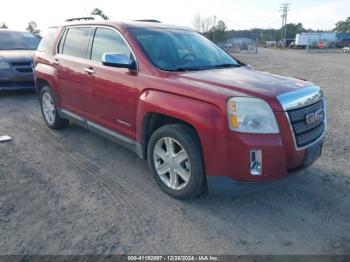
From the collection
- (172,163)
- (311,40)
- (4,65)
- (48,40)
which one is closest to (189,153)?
(172,163)

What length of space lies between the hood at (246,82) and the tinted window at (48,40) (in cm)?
317

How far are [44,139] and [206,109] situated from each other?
347cm

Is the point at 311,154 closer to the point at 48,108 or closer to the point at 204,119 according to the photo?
the point at 204,119

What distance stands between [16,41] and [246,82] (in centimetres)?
898

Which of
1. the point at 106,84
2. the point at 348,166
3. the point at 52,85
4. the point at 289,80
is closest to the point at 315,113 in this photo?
the point at 289,80

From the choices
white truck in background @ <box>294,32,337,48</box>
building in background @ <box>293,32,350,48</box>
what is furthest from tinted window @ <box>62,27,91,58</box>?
white truck in background @ <box>294,32,337,48</box>

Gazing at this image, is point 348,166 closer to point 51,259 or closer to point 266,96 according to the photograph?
point 266,96

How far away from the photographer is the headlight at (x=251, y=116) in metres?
2.76

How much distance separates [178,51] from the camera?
13.1 feet

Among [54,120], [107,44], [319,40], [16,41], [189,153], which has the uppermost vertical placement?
[319,40]

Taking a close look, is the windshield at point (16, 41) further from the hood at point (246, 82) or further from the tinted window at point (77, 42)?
the hood at point (246, 82)

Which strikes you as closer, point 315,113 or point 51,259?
point 51,259

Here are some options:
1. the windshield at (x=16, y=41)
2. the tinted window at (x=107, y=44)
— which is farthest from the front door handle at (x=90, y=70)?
the windshield at (x=16, y=41)

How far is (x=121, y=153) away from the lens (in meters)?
4.66
